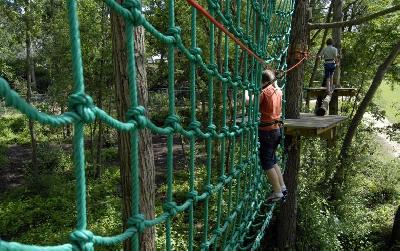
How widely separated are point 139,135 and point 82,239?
5.04 feet

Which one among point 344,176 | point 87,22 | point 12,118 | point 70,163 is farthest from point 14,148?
point 344,176

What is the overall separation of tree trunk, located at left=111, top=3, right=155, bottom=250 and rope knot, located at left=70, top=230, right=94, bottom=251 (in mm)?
1459

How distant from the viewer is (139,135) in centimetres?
237

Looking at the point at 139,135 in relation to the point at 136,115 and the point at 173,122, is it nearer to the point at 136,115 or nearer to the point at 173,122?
the point at 173,122

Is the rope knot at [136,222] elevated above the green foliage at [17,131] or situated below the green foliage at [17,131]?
above

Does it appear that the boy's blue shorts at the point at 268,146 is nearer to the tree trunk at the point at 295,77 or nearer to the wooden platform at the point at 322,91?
the tree trunk at the point at 295,77

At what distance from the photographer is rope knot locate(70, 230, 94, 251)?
84 centimetres

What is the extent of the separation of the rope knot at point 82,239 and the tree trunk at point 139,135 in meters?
1.46

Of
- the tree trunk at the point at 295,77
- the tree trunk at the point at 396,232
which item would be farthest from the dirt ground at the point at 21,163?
the tree trunk at the point at 295,77

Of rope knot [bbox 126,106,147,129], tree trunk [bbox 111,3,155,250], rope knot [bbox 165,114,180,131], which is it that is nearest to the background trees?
tree trunk [bbox 111,3,155,250]

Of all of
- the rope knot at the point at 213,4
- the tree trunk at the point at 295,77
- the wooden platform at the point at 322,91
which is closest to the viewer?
the rope knot at the point at 213,4

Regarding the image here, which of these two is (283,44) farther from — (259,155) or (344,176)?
(344,176)

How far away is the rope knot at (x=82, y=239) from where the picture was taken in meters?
0.84

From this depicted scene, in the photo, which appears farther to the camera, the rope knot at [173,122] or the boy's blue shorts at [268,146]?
the boy's blue shorts at [268,146]
